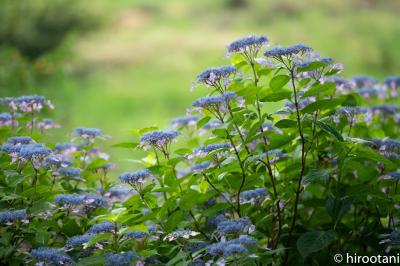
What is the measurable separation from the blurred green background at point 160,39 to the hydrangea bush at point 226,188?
3266 millimetres

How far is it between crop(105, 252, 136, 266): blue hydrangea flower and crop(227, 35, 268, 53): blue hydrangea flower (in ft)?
1.54

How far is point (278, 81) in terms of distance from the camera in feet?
3.65

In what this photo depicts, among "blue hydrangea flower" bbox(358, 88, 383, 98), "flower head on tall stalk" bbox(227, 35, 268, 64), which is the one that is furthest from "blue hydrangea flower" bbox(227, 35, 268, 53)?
"blue hydrangea flower" bbox(358, 88, 383, 98)

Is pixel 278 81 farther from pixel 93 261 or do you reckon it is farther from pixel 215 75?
pixel 93 261

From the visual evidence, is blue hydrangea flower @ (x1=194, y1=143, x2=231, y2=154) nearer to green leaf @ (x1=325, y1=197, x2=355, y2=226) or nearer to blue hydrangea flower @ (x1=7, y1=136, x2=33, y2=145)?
green leaf @ (x1=325, y1=197, x2=355, y2=226)

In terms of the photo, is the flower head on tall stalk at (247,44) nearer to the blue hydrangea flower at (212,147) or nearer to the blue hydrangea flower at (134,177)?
the blue hydrangea flower at (212,147)

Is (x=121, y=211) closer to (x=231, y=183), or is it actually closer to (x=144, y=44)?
(x=231, y=183)

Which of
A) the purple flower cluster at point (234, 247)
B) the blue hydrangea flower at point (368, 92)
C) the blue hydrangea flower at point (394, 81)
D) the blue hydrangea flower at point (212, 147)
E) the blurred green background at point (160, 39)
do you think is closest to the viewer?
the purple flower cluster at point (234, 247)

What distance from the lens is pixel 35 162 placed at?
3.93 feet

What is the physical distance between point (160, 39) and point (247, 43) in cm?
662

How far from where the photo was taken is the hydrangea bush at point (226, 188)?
3.57ft

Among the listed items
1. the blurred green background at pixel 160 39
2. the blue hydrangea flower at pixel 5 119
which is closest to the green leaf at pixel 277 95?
the blue hydrangea flower at pixel 5 119

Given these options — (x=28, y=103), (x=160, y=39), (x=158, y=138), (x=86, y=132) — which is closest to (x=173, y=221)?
(x=158, y=138)

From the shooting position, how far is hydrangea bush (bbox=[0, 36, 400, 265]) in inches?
42.8
